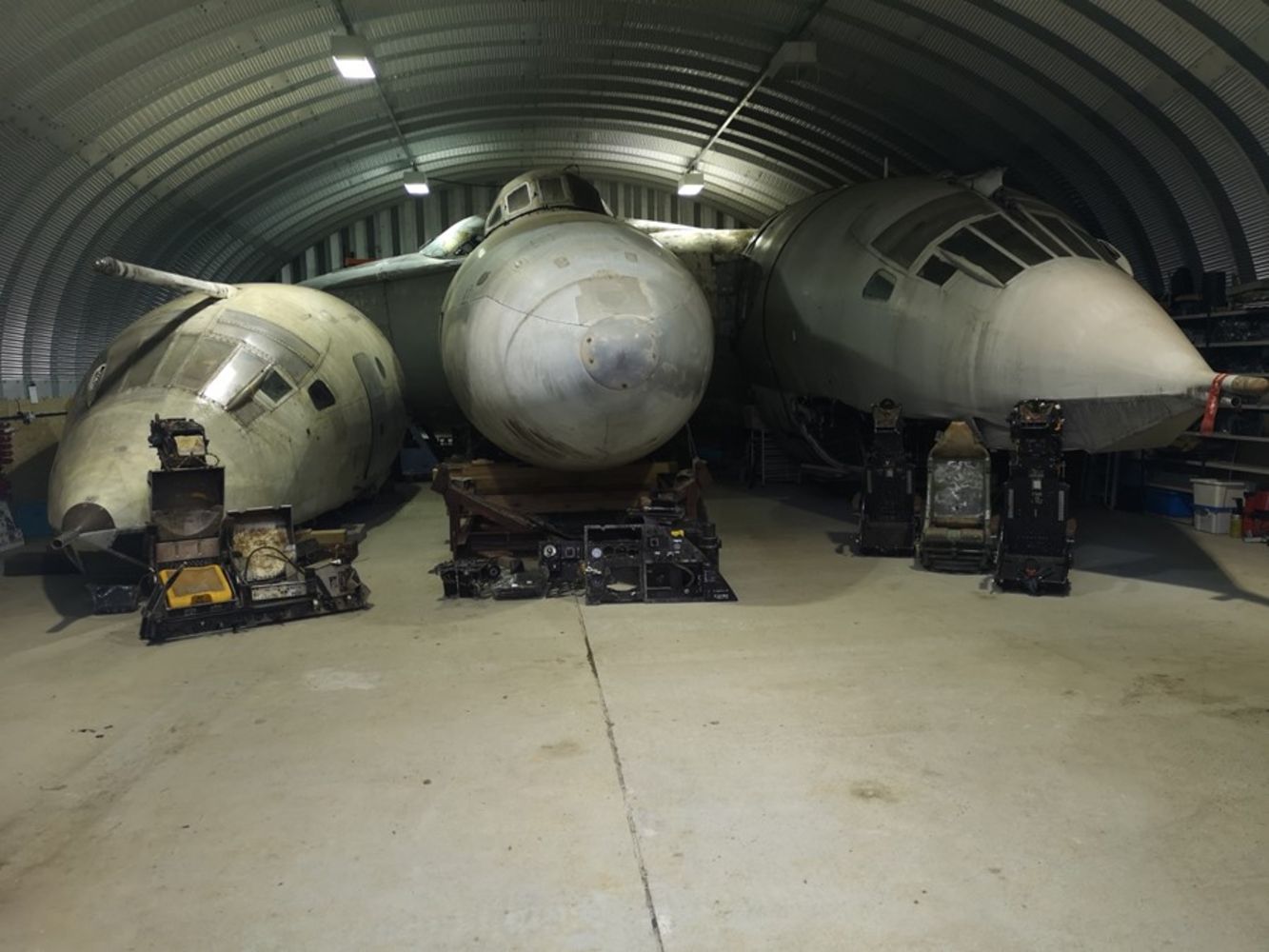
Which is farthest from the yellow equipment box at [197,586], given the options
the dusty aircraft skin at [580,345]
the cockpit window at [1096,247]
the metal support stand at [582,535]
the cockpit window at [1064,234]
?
the cockpit window at [1096,247]

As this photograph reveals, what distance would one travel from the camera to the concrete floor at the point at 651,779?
3285 millimetres

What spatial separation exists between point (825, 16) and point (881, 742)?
8961 mm

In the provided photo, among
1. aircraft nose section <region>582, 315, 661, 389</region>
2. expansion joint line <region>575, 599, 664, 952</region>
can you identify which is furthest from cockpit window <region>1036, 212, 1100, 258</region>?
expansion joint line <region>575, 599, 664, 952</region>

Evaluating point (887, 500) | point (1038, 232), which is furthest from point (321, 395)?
point (1038, 232)

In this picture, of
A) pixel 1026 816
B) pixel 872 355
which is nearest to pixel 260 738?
pixel 1026 816

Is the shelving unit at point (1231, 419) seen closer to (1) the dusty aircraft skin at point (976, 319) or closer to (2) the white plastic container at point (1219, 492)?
(2) the white plastic container at point (1219, 492)

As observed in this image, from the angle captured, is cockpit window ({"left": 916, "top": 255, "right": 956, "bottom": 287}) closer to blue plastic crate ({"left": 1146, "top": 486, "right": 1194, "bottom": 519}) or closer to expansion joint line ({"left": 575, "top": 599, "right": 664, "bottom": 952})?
expansion joint line ({"left": 575, "top": 599, "right": 664, "bottom": 952})

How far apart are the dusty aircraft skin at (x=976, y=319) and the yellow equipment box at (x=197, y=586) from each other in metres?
6.08

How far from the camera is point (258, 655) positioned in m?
6.31

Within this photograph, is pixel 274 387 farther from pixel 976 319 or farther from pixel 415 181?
pixel 415 181

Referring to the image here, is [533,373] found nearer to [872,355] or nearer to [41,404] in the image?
[872,355]

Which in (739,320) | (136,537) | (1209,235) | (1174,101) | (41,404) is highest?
(1174,101)

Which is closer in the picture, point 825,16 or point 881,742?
point 881,742

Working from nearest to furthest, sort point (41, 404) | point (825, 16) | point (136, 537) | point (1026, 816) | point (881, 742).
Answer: point (1026, 816) → point (881, 742) → point (136, 537) → point (825, 16) → point (41, 404)
